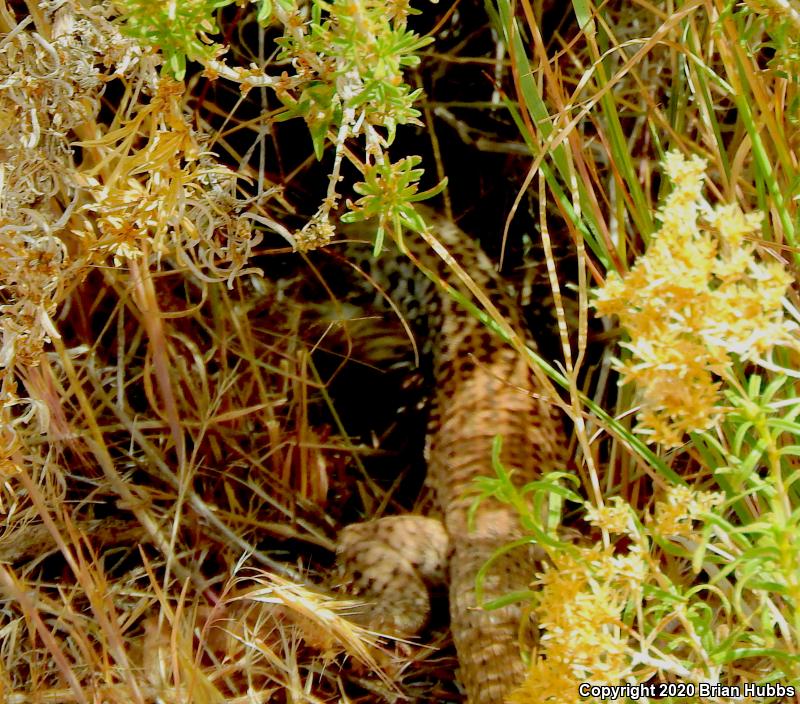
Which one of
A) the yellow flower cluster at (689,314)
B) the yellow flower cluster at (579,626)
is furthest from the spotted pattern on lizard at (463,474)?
the yellow flower cluster at (689,314)

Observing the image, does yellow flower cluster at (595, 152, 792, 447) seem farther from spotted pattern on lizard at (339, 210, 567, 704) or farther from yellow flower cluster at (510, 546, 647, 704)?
spotted pattern on lizard at (339, 210, 567, 704)

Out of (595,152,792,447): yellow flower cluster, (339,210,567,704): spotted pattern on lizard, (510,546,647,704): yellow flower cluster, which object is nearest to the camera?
(595,152,792,447): yellow flower cluster

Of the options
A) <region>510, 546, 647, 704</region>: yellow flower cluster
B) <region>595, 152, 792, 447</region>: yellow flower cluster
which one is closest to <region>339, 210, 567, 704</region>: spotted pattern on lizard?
<region>510, 546, 647, 704</region>: yellow flower cluster

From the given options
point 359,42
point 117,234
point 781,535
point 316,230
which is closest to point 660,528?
point 781,535

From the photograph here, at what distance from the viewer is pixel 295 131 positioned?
258 centimetres

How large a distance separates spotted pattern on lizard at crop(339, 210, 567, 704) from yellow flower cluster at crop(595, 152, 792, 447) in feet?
3.71

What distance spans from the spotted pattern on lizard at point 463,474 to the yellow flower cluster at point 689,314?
113 cm

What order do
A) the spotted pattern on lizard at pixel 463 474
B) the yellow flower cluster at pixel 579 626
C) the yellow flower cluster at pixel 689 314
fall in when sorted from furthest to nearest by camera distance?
the spotted pattern on lizard at pixel 463 474 < the yellow flower cluster at pixel 579 626 < the yellow flower cluster at pixel 689 314

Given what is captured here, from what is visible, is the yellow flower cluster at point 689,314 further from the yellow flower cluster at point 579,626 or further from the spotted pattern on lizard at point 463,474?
the spotted pattern on lizard at point 463,474

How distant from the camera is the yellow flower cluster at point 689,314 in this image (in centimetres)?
90

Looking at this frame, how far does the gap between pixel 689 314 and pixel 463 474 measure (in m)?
1.45

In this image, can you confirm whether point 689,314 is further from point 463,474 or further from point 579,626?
point 463,474

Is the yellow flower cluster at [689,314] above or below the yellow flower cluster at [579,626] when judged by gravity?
above

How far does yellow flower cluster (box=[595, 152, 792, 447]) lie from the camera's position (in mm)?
903
